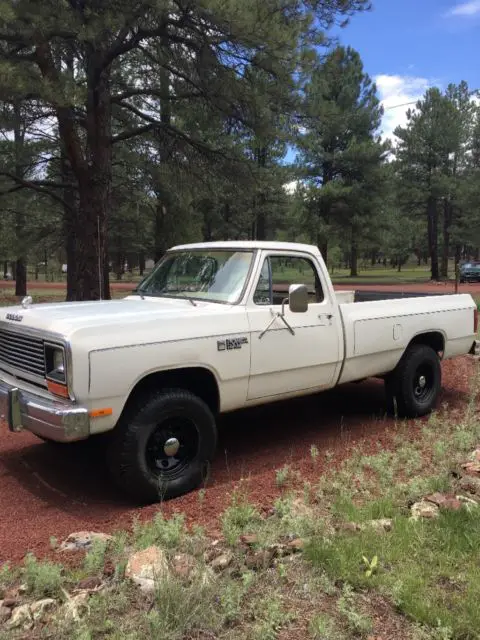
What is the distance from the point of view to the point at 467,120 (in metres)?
41.2

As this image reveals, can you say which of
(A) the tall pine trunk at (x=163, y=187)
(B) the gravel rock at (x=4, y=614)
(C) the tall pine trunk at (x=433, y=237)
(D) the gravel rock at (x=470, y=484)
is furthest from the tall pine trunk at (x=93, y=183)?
(C) the tall pine trunk at (x=433, y=237)

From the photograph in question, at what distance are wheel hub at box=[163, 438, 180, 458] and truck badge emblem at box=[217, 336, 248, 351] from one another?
77 centimetres

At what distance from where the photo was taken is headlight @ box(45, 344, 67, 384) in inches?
149

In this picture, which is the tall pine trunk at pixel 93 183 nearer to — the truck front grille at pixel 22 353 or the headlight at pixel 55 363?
the truck front grille at pixel 22 353

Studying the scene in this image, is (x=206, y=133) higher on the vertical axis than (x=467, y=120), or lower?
lower

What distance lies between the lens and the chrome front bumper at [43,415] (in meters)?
3.64

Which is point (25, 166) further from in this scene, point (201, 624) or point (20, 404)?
point (201, 624)

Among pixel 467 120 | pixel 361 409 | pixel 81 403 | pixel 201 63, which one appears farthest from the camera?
pixel 467 120

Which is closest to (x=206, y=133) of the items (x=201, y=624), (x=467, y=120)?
(x=201, y=624)

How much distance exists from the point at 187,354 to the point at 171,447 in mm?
691

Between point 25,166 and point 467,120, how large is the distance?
3656 centimetres

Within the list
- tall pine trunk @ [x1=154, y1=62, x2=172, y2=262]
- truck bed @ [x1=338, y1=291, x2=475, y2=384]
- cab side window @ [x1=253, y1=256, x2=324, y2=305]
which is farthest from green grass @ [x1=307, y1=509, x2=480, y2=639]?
tall pine trunk @ [x1=154, y1=62, x2=172, y2=262]

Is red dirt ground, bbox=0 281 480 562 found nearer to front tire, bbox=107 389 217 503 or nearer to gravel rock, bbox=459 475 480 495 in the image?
front tire, bbox=107 389 217 503

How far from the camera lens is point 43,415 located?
3799mm
